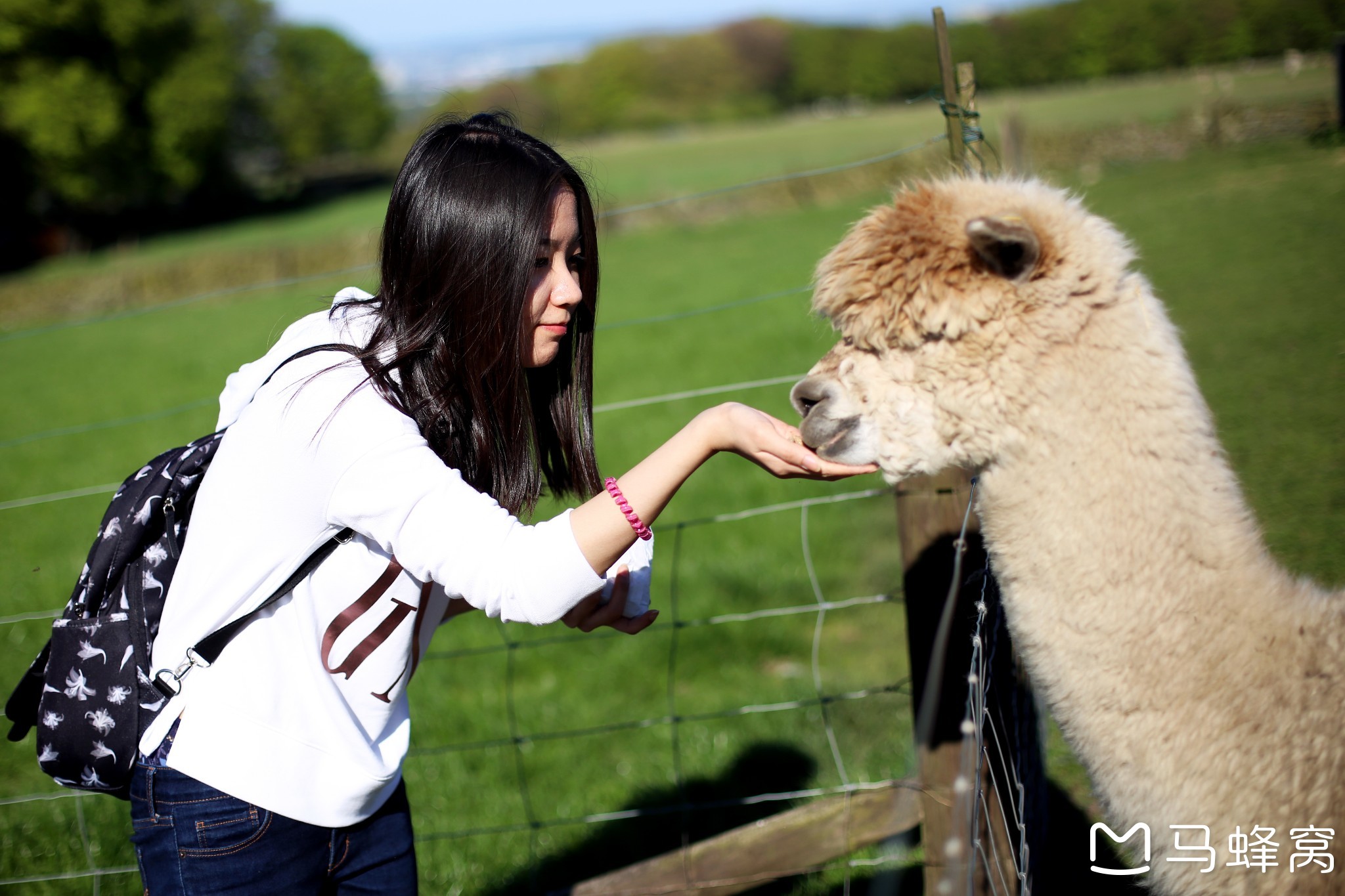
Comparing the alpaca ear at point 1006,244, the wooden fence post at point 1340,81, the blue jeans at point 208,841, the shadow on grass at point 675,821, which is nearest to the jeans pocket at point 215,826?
the blue jeans at point 208,841

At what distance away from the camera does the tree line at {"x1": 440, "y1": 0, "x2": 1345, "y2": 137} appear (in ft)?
44.8

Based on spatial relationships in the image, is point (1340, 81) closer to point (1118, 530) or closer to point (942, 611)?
point (942, 611)

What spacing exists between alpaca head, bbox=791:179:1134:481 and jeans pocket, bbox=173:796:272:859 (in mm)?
1127

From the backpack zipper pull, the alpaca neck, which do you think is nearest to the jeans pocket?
the backpack zipper pull

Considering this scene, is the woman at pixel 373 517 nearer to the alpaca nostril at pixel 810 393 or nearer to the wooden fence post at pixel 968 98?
the alpaca nostril at pixel 810 393

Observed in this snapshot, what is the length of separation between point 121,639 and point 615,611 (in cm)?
85

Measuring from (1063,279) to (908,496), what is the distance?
2.48 ft

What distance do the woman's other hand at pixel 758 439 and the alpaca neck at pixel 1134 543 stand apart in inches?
15.4

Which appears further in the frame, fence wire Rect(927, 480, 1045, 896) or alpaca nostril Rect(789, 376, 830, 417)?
fence wire Rect(927, 480, 1045, 896)

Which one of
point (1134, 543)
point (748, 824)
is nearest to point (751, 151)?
point (748, 824)

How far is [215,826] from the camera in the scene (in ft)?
4.92

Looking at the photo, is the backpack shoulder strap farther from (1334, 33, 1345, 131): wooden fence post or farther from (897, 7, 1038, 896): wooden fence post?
(1334, 33, 1345, 131): wooden fence post

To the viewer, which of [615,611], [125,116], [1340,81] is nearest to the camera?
[615,611]

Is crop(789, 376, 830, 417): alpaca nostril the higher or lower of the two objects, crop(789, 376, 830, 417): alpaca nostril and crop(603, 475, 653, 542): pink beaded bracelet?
the higher
